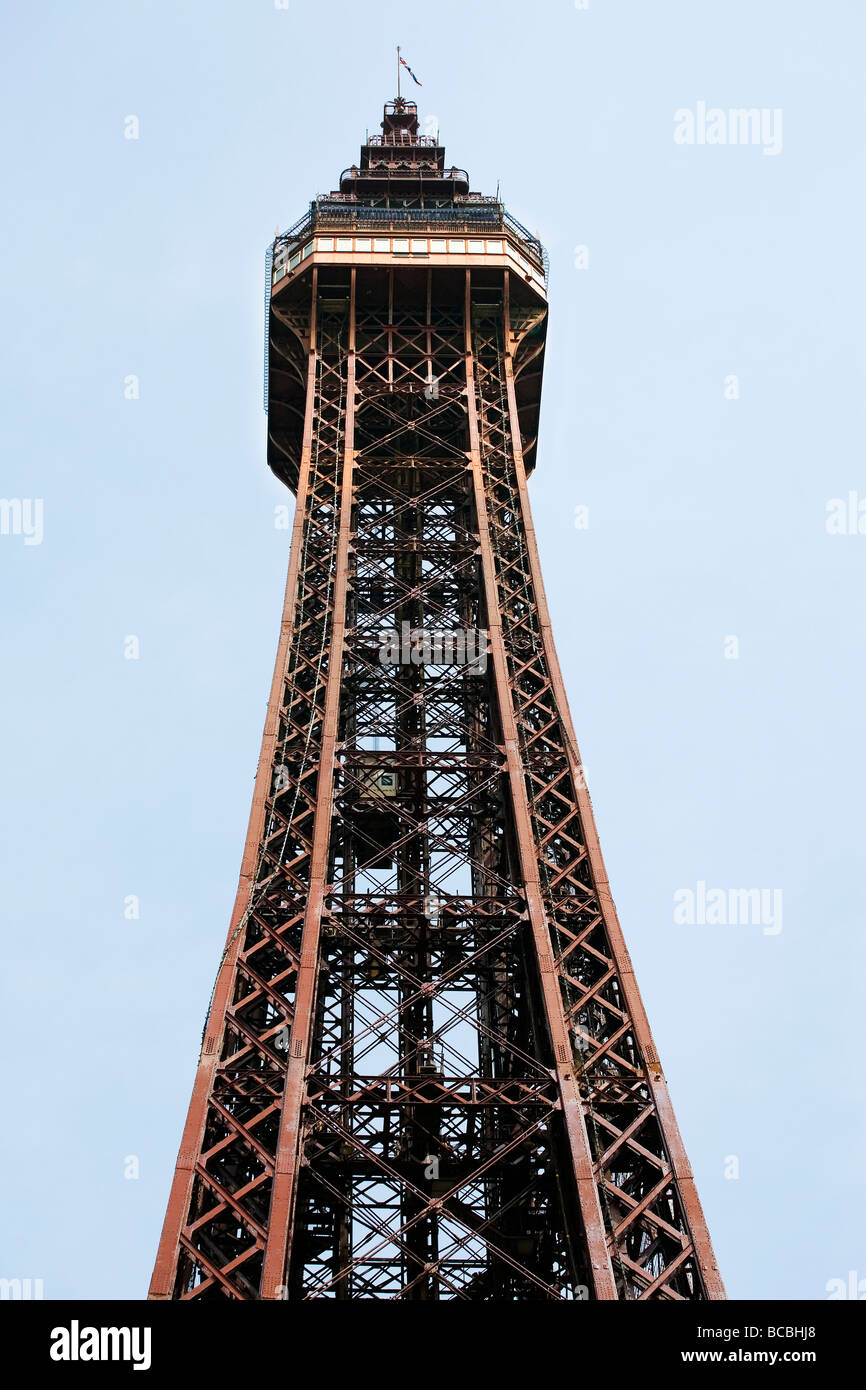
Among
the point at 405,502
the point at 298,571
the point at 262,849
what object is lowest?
the point at 262,849

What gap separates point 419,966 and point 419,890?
11.7ft

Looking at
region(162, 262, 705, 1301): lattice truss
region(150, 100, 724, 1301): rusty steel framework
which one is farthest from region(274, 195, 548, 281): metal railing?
region(162, 262, 705, 1301): lattice truss

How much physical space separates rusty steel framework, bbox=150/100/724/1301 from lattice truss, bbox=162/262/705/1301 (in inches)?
3.7

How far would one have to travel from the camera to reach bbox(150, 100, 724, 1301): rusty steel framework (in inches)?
1379

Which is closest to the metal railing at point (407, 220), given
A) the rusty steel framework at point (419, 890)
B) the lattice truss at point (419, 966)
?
the rusty steel framework at point (419, 890)

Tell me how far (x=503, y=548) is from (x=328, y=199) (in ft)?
53.9

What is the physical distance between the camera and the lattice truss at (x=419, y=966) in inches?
1380

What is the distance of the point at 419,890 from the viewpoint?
44.2 metres

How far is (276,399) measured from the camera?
2309 inches

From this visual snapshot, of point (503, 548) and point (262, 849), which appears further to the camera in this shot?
point (503, 548)

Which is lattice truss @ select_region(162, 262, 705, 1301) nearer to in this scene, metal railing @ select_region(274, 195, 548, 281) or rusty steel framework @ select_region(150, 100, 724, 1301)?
rusty steel framework @ select_region(150, 100, 724, 1301)
